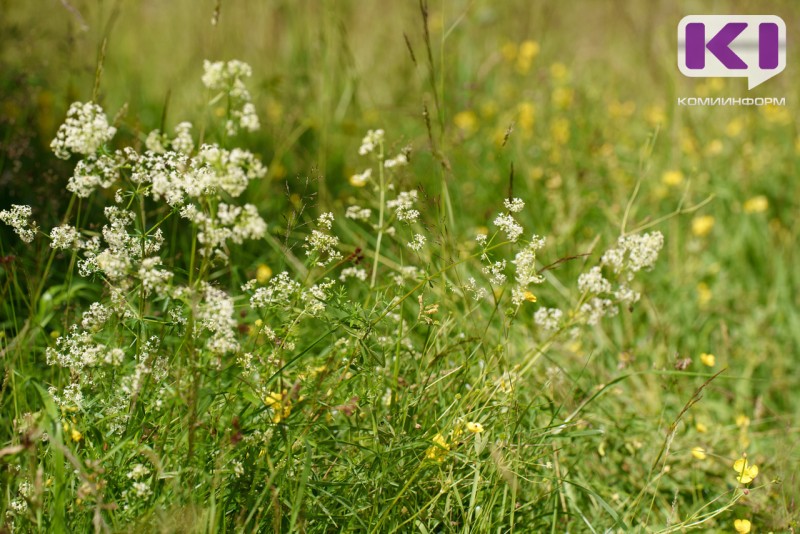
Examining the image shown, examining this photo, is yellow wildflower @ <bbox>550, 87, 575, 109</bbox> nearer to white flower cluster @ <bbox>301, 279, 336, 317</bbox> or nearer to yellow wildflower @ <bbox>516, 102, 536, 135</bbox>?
yellow wildflower @ <bbox>516, 102, 536, 135</bbox>

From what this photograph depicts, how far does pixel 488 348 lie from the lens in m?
1.98

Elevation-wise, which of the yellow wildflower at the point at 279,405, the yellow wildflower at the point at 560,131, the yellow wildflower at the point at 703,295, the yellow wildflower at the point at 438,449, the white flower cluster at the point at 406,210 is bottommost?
the yellow wildflower at the point at 438,449

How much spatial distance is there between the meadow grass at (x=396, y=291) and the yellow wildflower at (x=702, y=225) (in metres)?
0.02

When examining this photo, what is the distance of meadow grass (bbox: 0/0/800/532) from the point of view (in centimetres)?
143

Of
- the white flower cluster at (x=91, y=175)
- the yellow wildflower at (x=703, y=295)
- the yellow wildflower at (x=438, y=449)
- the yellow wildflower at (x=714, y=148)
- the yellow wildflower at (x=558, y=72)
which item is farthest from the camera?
the yellow wildflower at (x=558, y=72)

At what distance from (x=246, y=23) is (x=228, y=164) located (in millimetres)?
3544

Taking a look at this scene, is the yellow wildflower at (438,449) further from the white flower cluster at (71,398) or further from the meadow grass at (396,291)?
the white flower cluster at (71,398)

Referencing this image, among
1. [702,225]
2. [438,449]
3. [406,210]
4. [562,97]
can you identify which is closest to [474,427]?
[438,449]

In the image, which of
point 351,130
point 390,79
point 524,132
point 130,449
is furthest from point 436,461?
point 390,79

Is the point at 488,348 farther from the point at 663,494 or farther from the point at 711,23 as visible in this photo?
the point at 711,23

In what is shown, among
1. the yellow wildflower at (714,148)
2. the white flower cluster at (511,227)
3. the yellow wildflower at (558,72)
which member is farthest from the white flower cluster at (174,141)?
the yellow wildflower at (558,72)

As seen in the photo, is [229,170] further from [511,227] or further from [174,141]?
[511,227]
